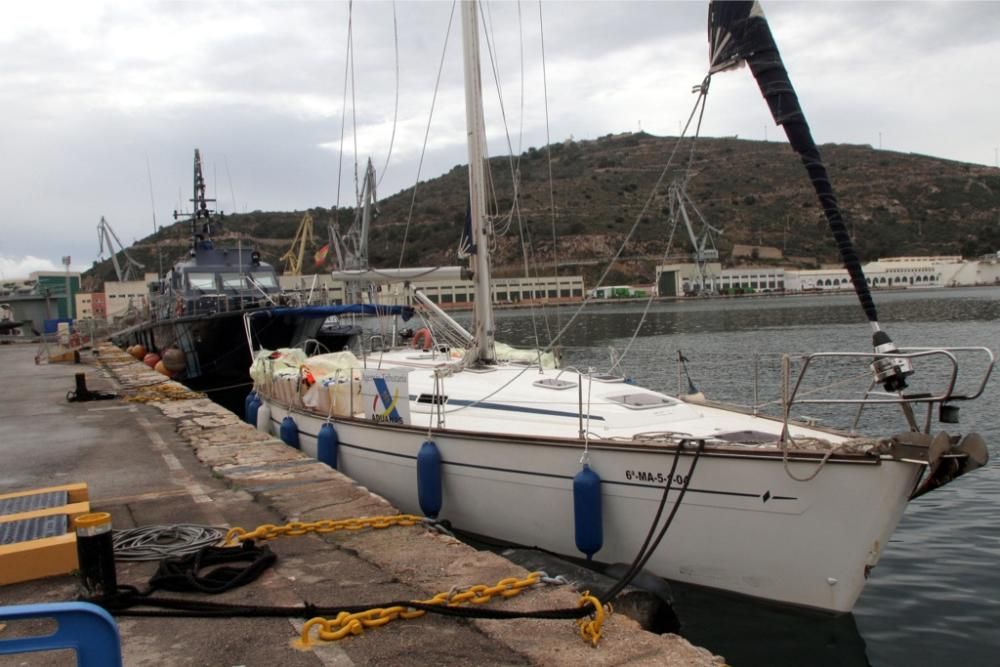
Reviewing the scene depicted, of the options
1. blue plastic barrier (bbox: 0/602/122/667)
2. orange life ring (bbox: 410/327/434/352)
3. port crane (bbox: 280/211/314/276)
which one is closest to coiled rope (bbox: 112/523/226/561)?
blue plastic barrier (bbox: 0/602/122/667)

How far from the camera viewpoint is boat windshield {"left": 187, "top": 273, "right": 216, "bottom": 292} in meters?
25.9

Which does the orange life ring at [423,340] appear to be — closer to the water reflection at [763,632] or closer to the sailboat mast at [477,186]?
the sailboat mast at [477,186]

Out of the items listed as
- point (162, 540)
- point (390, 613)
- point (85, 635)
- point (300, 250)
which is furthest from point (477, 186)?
point (300, 250)

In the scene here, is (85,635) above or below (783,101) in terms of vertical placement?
below

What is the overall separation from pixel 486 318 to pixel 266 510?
17.5ft

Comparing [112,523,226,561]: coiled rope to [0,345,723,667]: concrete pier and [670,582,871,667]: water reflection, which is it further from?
[670,582,871,667]: water reflection

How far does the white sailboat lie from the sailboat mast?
39 millimetres

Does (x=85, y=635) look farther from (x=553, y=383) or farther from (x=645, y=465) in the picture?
(x=553, y=383)

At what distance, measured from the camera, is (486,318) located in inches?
463

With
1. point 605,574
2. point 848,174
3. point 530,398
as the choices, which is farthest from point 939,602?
point 848,174

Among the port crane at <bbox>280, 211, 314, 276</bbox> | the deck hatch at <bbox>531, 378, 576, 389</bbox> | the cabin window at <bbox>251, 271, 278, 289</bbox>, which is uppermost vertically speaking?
the port crane at <bbox>280, 211, 314, 276</bbox>

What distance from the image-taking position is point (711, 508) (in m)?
6.97

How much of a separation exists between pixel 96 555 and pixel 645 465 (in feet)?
15.1

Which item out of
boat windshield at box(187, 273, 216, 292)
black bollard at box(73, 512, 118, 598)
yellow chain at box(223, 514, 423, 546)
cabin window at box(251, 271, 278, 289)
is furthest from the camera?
cabin window at box(251, 271, 278, 289)
